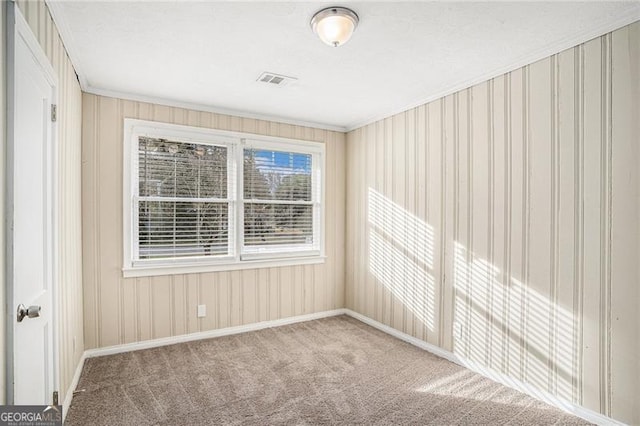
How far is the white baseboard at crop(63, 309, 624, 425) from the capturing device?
241 centimetres

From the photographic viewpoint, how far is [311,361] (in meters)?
3.25

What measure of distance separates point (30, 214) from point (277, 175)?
287cm

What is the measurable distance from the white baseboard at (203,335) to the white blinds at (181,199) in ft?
2.78

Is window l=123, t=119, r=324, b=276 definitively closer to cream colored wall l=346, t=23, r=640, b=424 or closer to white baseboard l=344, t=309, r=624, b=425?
cream colored wall l=346, t=23, r=640, b=424

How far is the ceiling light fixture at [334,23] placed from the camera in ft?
6.72

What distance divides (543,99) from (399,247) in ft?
6.40

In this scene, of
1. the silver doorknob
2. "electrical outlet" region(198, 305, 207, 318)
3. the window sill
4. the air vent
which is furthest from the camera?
"electrical outlet" region(198, 305, 207, 318)

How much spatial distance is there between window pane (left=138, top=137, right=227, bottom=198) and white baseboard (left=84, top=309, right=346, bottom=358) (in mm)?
1488

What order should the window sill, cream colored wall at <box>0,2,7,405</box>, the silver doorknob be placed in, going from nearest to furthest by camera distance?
cream colored wall at <box>0,2,7,405</box> < the silver doorknob < the window sill

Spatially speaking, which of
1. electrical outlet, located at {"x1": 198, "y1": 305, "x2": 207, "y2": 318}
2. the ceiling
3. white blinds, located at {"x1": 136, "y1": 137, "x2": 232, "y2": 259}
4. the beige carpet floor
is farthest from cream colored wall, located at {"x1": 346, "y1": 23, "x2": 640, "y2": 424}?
electrical outlet, located at {"x1": 198, "y1": 305, "x2": 207, "y2": 318}

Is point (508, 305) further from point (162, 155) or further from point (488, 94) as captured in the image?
point (162, 155)

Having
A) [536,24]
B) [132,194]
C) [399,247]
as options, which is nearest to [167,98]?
[132,194]

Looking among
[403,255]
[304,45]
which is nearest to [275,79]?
[304,45]

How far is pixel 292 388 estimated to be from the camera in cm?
274
